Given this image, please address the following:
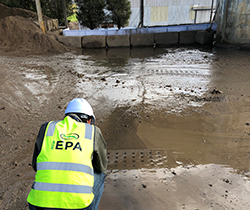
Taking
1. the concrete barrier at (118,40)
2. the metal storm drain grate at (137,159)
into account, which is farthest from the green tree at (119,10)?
the metal storm drain grate at (137,159)

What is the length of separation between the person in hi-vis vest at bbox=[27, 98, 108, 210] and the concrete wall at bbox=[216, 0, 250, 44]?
412 inches

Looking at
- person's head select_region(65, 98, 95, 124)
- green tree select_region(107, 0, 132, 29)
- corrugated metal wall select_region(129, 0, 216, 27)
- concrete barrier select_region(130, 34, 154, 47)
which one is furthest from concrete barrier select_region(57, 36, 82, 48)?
person's head select_region(65, 98, 95, 124)

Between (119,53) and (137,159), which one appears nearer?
(137,159)

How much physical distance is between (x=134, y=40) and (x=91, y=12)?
14.3 feet

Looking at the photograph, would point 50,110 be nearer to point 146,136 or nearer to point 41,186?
point 146,136

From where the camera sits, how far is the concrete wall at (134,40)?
11.9 metres

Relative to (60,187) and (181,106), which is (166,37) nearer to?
(181,106)

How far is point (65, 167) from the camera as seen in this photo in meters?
1.59

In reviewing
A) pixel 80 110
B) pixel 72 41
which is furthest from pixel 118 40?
pixel 80 110

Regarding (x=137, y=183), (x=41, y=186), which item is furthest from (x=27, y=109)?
(x=41, y=186)

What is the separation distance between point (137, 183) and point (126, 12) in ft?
44.1

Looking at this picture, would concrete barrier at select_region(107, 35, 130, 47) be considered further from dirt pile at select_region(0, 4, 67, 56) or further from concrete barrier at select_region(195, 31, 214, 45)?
concrete barrier at select_region(195, 31, 214, 45)

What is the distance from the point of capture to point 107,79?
6.70 m

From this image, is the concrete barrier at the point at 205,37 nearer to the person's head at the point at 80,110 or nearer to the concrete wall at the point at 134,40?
the concrete wall at the point at 134,40
